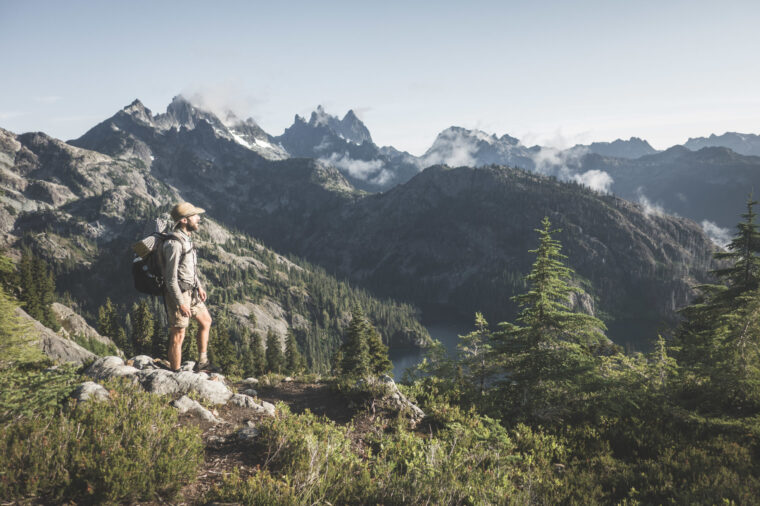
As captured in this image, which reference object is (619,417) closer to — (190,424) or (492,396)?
(492,396)

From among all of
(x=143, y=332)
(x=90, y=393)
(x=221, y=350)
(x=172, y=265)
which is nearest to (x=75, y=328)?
(x=143, y=332)

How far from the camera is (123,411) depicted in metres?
6.16

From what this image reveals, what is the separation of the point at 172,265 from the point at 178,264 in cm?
32

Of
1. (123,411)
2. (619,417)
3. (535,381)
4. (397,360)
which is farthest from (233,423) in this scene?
(397,360)

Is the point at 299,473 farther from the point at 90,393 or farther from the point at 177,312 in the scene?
the point at 177,312

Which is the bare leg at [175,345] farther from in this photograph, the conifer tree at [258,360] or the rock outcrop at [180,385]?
the conifer tree at [258,360]

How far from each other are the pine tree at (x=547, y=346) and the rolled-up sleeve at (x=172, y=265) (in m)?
11.1

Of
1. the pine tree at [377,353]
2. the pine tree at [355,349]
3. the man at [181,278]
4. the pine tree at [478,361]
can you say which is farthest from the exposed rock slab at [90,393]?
the pine tree at [377,353]

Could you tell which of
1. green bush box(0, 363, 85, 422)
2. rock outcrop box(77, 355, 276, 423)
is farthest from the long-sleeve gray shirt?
green bush box(0, 363, 85, 422)

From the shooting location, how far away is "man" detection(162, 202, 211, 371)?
8453 mm

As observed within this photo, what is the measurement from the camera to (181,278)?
8.90 meters

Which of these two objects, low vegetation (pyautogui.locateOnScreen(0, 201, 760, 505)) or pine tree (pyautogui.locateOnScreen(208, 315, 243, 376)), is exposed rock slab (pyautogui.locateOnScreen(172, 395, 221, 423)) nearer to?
low vegetation (pyautogui.locateOnScreen(0, 201, 760, 505))

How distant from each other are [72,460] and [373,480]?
14.7 ft

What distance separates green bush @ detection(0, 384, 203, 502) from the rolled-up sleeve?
9.56ft
